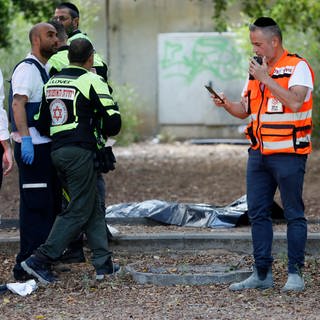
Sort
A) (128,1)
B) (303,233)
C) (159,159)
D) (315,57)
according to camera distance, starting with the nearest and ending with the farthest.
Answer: (303,233), (159,159), (315,57), (128,1)

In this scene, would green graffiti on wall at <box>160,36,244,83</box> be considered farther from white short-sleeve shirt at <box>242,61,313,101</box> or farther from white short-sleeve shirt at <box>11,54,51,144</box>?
white short-sleeve shirt at <box>242,61,313,101</box>

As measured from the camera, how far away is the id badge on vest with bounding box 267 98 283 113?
610cm

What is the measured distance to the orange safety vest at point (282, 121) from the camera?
20.0 feet

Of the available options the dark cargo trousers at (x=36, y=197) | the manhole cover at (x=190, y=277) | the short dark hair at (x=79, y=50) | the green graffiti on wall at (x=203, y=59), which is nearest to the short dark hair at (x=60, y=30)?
the short dark hair at (x=79, y=50)

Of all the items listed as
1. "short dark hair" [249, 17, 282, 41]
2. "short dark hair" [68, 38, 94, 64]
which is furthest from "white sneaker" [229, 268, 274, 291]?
"short dark hair" [68, 38, 94, 64]

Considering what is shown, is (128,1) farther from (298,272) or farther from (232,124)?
(298,272)

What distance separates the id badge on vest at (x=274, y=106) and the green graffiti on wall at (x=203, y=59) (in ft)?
44.1

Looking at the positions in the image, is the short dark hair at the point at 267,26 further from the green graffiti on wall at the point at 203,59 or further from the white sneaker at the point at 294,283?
the green graffiti on wall at the point at 203,59

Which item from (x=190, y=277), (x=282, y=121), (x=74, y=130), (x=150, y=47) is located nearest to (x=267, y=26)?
(x=282, y=121)

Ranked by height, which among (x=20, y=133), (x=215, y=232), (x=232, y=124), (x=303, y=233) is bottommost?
(x=232, y=124)

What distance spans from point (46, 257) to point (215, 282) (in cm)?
124

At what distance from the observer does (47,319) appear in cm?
579

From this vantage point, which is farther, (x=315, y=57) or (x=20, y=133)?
(x=315, y=57)

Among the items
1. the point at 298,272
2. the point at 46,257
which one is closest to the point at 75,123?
the point at 46,257
